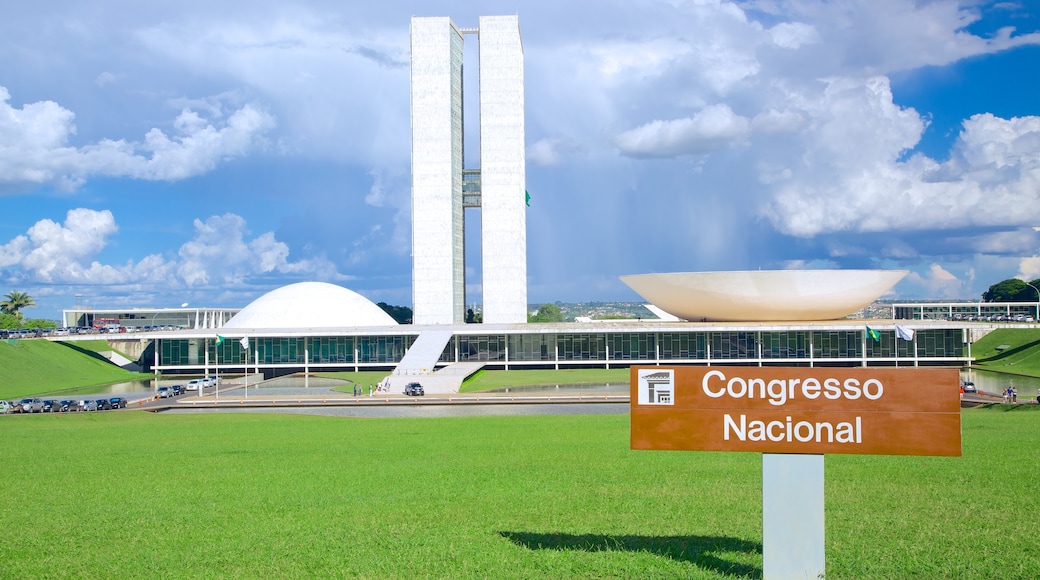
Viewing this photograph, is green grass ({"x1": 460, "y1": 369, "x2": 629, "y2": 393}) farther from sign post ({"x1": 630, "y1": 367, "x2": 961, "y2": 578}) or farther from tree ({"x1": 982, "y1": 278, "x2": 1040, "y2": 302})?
tree ({"x1": 982, "y1": 278, "x2": 1040, "y2": 302})

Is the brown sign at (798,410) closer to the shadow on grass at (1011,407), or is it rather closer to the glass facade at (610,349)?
the shadow on grass at (1011,407)

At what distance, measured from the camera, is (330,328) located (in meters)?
62.7

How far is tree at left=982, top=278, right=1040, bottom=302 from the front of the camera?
370 feet

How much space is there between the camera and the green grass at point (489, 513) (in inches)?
307

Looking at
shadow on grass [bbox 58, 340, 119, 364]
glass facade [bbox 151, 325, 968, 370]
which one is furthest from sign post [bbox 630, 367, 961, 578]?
shadow on grass [bbox 58, 340, 119, 364]

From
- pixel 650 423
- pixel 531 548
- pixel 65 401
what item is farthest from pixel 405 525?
pixel 65 401

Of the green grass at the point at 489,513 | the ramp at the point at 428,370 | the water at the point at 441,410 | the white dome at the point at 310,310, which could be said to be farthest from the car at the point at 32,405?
the white dome at the point at 310,310

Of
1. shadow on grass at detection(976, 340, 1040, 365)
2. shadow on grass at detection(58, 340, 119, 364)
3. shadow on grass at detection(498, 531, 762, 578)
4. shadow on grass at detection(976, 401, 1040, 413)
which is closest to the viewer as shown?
shadow on grass at detection(498, 531, 762, 578)

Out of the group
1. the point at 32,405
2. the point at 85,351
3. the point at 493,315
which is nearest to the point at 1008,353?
the point at 493,315

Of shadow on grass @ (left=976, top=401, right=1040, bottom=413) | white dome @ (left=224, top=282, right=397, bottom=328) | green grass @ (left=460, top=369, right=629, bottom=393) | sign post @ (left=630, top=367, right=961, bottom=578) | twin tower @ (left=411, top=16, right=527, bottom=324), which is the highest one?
twin tower @ (left=411, top=16, right=527, bottom=324)

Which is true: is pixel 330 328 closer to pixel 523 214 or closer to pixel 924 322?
pixel 523 214

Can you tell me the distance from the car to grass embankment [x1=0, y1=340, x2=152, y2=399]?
305 inches

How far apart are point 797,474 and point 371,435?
16.4 metres

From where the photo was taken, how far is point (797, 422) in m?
7.24
